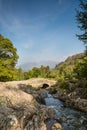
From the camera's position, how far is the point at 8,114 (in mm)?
12867

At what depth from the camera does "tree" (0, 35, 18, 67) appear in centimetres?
3869

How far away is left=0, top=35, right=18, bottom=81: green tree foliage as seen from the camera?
38.1 metres

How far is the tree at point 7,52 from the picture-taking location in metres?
38.7

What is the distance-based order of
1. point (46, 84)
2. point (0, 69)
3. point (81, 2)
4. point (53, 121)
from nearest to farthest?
point (53, 121) < point (81, 2) < point (0, 69) < point (46, 84)

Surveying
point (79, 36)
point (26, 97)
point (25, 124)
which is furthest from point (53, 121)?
point (79, 36)

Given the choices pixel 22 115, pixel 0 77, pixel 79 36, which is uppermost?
pixel 79 36

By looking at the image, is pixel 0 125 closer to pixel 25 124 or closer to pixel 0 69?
pixel 25 124

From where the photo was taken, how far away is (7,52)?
129 ft

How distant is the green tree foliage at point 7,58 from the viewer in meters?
38.1

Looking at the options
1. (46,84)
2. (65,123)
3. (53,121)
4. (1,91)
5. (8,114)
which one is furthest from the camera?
(46,84)

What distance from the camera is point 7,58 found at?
1548 inches

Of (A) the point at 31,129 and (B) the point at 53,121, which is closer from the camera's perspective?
(A) the point at 31,129

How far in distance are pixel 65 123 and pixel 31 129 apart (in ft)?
13.0

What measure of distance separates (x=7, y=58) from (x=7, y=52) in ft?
3.89
